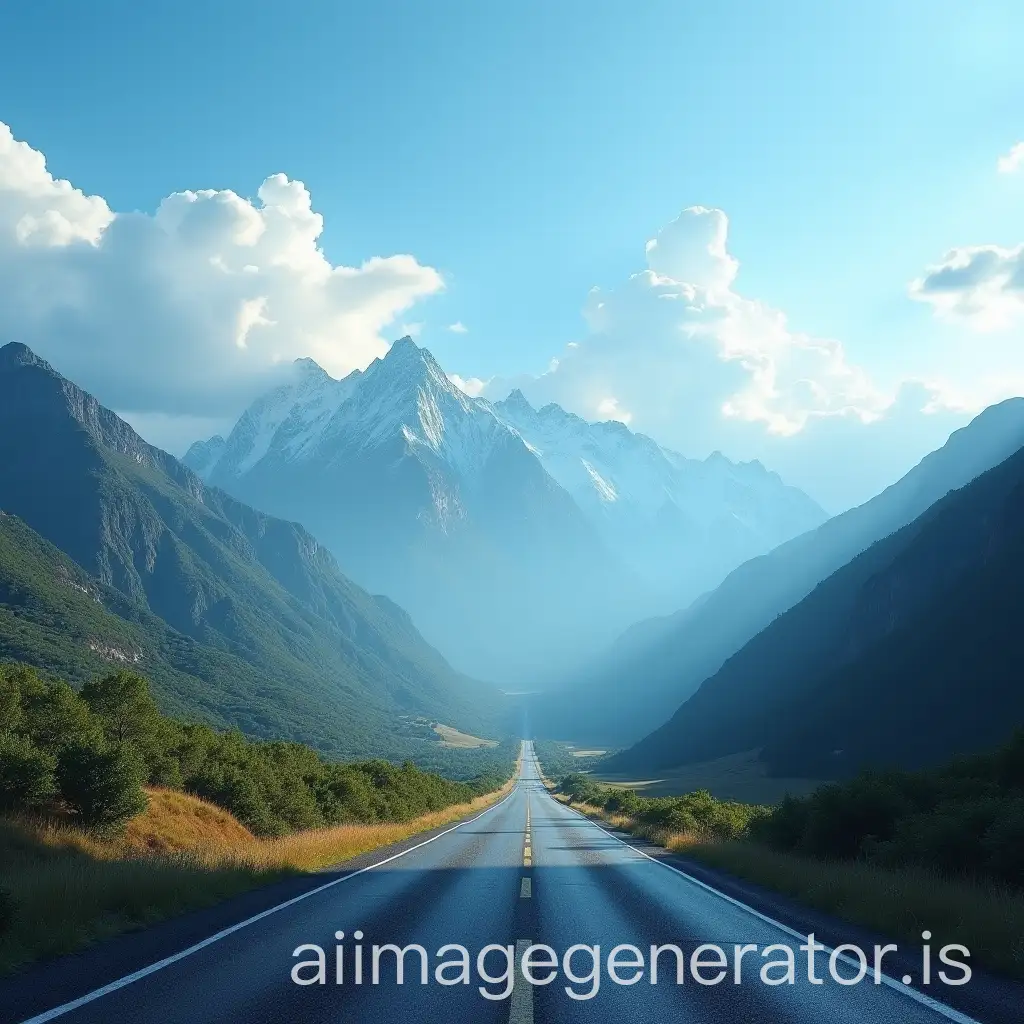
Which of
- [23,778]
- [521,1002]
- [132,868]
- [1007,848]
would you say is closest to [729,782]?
[1007,848]

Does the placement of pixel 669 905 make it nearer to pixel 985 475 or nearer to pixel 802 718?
pixel 802 718

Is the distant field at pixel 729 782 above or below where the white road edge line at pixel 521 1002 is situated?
below

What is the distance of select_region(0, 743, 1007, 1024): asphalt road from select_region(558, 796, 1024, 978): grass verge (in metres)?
1.37

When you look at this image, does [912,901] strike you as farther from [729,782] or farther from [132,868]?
[729,782]

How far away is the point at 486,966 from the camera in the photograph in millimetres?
9438

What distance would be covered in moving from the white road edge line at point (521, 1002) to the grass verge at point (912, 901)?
5851 mm

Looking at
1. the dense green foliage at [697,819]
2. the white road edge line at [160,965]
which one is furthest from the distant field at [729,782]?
the white road edge line at [160,965]

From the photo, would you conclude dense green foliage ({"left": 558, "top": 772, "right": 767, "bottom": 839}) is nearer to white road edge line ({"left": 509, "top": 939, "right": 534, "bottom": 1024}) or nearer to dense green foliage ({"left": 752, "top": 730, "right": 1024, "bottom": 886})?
dense green foliage ({"left": 752, "top": 730, "right": 1024, "bottom": 886})

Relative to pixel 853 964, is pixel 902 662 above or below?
above

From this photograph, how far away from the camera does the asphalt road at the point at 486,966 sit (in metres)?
7.58

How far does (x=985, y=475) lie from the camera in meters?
122

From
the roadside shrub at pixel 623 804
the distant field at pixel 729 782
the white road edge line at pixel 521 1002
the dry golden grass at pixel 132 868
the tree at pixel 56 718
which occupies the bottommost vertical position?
the distant field at pixel 729 782

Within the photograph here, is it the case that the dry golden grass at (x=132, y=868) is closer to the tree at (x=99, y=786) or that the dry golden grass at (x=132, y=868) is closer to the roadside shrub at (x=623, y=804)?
the tree at (x=99, y=786)

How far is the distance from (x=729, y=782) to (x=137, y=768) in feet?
323
